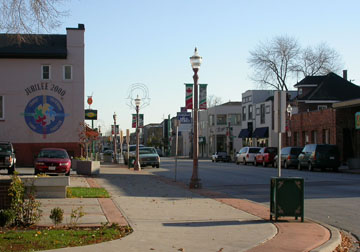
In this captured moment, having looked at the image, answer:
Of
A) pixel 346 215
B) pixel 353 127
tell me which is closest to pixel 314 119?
pixel 353 127

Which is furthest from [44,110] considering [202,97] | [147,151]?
[202,97]

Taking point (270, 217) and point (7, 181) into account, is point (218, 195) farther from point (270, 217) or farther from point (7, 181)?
point (7, 181)

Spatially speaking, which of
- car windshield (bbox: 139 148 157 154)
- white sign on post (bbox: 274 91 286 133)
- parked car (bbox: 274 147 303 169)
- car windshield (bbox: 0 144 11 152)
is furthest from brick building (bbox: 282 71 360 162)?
white sign on post (bbox: 274 91 286 133)

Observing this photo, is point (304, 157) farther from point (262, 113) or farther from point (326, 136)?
point (262, 113)

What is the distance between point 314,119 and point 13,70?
96.0 feet

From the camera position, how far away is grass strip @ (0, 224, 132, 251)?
26.9ft

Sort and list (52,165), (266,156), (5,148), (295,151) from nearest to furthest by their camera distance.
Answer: (52,165) → (5,148) → (295,151) → (266,156)

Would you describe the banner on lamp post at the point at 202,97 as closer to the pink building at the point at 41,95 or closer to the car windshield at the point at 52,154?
the car windshield at the point at 52,154

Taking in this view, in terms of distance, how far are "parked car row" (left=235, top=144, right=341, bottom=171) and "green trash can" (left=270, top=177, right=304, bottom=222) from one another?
2634cm

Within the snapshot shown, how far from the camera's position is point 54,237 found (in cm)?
888

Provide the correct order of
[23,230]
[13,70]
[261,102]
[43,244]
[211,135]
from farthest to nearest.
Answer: [211,135]
[261,102]
[13,70]
[23,230]
[43,244]

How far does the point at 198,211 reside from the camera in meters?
13.3

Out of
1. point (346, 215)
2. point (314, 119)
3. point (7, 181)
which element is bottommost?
point (346, 215)

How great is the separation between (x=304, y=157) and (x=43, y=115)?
62.5 ft
